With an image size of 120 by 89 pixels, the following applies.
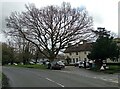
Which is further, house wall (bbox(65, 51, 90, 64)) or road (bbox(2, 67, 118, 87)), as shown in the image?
house wall (bbox(65, 51, 90, 64))

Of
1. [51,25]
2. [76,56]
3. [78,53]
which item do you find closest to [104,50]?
[51,25]

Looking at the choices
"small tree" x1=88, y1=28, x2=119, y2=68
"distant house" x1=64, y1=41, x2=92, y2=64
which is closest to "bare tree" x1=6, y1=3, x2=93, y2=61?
"small tree" x1=88, y1=28, x2=119, y2=68

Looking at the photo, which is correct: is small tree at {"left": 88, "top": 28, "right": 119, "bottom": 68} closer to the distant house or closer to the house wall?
the distant house

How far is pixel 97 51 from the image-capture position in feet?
157

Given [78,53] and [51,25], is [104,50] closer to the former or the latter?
[51,25]

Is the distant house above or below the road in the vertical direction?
above

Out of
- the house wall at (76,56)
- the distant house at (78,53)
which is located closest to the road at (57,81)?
the distant house at (78,53)

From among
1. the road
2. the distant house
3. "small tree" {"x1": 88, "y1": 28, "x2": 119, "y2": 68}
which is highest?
the distant house

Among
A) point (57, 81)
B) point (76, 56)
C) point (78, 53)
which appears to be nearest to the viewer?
point (57, 81)

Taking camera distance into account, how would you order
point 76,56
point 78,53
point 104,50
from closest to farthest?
point 104,50 < point 78,53 < point 76,56

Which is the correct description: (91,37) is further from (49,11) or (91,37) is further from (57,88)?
(57,88)

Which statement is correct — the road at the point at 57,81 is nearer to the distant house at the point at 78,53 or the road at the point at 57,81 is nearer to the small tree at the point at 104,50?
A: the small tree at the point at 104,50

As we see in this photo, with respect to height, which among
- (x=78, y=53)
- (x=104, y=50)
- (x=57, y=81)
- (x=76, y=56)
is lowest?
(x=57, y=81)

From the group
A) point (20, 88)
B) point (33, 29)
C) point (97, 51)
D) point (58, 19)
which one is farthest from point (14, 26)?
point (20, 88)
